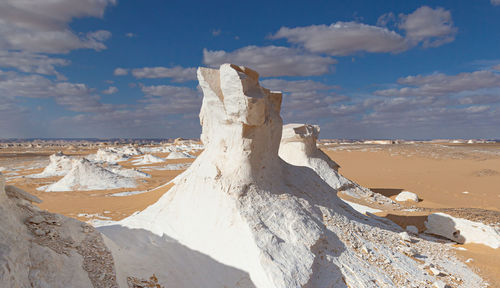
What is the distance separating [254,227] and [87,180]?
13951 mm

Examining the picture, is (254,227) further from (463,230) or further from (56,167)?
(56,167)

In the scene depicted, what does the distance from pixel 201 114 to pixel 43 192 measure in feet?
40.2

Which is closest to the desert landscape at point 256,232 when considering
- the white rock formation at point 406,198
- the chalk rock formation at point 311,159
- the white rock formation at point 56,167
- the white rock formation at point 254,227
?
the white rock formation at point 254,227

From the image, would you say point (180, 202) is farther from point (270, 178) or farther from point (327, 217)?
point (327, 217)

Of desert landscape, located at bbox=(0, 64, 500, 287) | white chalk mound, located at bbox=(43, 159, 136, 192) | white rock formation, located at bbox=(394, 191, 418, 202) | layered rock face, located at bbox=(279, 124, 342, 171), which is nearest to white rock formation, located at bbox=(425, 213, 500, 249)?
desert landscape, located at bbox=(0, 64, 500, 287)

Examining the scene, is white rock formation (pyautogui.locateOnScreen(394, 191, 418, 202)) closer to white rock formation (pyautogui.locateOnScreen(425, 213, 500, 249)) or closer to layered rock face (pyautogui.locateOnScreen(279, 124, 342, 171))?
layered rock face (pyautogui.locateOnScreen(279, 124, 342, 171))

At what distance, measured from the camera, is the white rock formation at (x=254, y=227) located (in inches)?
159

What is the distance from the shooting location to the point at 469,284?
15.3 feet

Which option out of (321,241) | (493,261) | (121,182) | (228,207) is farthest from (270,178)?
(121,182)

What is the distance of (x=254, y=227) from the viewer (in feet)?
14.0

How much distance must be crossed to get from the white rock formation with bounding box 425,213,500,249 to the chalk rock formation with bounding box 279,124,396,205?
4.73 m

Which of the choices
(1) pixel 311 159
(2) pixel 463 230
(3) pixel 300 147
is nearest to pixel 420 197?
(1) pixel 311 159

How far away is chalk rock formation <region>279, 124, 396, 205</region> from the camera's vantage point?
40.8ft

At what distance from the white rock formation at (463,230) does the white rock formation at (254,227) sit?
1.40 meters
